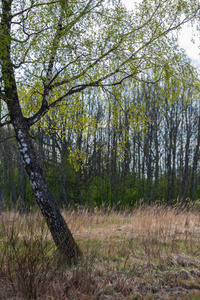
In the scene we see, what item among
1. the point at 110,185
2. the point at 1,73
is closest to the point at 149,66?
the point at 1,73

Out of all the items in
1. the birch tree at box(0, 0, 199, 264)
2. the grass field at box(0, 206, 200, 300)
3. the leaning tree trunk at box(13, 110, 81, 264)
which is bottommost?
the grass field at box(0, 206, 200, 300)

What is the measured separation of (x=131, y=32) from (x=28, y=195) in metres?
16.7

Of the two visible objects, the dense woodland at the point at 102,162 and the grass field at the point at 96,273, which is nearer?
the grass field at the point at 96,273

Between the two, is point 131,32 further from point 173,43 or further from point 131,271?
point 131,271

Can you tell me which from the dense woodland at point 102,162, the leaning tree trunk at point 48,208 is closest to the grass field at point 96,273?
the leaning tree trunk at point 48,208

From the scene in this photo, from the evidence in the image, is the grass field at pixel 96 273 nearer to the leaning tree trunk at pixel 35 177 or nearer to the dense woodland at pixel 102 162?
the leaning tree trunk at pixel 35 177

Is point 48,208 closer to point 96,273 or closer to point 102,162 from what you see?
point 96,273

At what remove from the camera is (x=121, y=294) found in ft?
Answer: 12.4

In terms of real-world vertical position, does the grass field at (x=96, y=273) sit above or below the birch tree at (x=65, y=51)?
below

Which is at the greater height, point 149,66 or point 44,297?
point 149,66

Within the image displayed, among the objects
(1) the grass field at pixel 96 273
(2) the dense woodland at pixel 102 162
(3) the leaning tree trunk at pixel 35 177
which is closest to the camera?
(1) the grass field at pixel 96 273

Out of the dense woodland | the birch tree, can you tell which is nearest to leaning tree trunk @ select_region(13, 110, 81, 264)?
the birch tree

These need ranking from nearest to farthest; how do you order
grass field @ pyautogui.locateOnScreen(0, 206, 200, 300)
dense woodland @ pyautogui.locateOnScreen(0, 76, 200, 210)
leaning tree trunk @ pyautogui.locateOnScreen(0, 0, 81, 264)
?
grass field @ pyautogui.locateOnScreen(0, 206, 200, 300)
leaning tree trunk @ pyautogui.locateOnScreen(0, 0, 81, 264)
dense woodland @ pyautogui.locateOnScreen(0, 76, 200, 210)

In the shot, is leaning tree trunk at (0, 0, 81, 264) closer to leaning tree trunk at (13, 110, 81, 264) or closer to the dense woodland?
leaning tree trunk at (13, 110, 81, 264)
